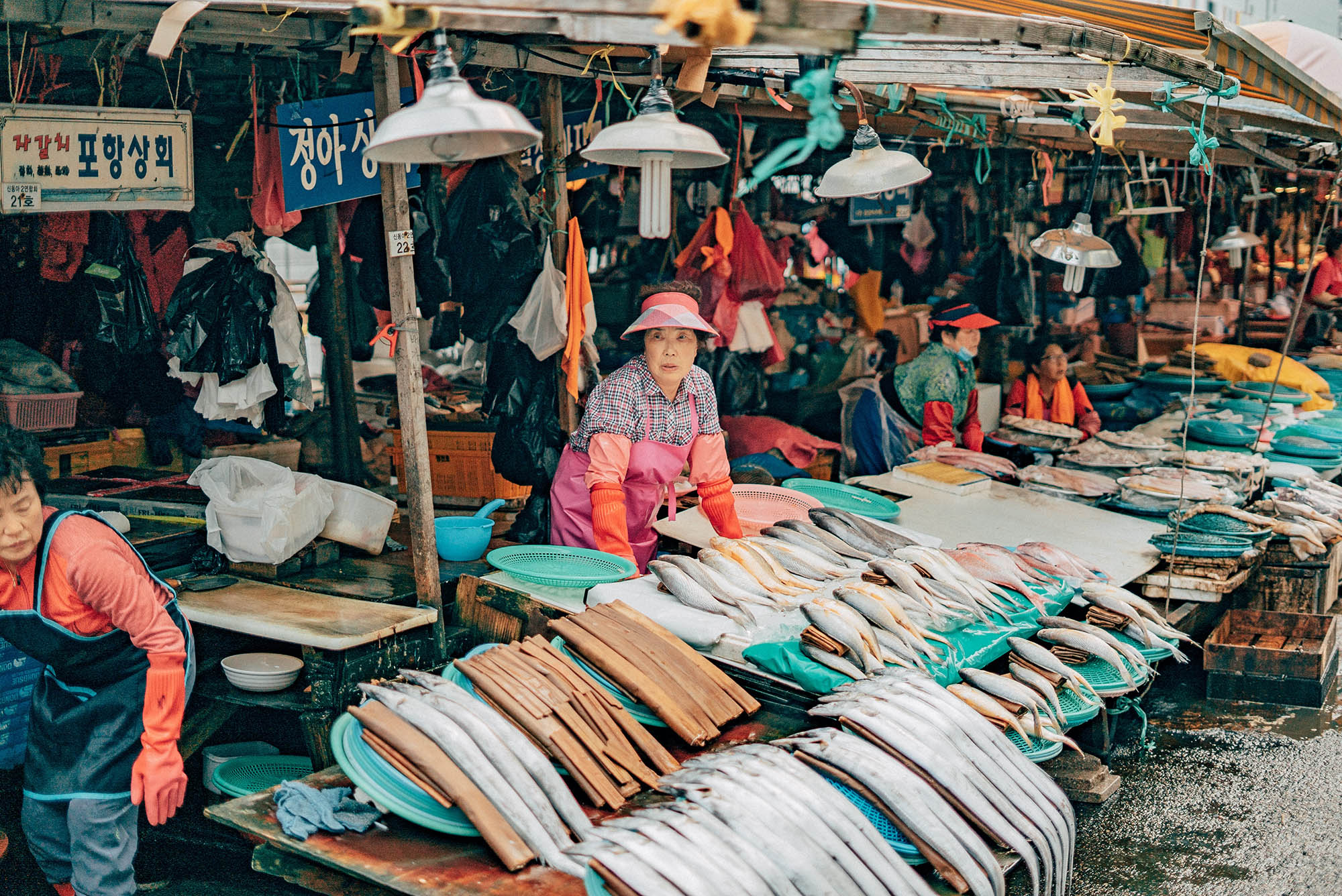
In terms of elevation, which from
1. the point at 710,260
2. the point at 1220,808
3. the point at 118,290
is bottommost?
the point at 1220,808

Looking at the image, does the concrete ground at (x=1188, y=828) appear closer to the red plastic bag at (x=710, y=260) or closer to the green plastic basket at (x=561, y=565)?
the green plastic basket at (x=561, y=565)

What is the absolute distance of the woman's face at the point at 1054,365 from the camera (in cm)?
1073

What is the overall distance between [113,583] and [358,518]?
72.3 inches

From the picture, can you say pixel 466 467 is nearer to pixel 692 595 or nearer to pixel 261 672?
pixel 261 672

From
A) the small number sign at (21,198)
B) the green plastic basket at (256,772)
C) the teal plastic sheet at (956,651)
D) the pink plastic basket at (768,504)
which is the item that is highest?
the small number sign at (21,198)

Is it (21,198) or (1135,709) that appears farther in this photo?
(1135,709)

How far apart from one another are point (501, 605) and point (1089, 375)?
31.7ft

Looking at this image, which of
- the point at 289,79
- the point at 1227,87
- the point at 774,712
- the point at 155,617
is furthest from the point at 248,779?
the point at 1227,87

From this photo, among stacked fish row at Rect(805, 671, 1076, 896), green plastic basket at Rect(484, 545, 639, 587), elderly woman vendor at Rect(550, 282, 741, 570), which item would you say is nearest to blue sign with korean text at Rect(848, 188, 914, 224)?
elderly woman vendor at Rect(550, 282, 741, 570)

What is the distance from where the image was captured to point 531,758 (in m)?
3.22

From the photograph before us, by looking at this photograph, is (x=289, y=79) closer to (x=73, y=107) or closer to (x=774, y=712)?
(x=73, y=107)

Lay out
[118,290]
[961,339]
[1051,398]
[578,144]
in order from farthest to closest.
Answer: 1. [1051,398]
2. [961,339]
3. [118,290]
4. [578,144]

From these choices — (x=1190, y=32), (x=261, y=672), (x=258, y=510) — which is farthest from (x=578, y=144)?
(x=261, y=672)

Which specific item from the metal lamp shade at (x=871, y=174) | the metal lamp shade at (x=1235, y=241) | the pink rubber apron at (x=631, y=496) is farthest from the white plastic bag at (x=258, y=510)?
the metal lamp shade at (x=1235, y=241)
